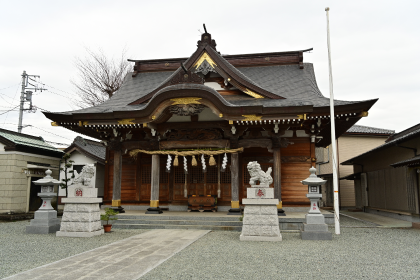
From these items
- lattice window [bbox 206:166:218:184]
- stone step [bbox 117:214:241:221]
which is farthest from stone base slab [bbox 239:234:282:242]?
lattice window [bbox 206:166:218:184]

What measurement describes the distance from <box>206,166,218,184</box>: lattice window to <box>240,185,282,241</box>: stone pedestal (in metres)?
5.41

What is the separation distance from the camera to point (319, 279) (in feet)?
16.9

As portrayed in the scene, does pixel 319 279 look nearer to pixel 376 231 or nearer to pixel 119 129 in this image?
pixel 376 231

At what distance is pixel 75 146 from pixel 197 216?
31.0 feet

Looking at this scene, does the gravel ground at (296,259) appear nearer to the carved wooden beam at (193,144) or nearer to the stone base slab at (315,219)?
the stone base slab at (315,219)

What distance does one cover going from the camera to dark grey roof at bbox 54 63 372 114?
1354cm

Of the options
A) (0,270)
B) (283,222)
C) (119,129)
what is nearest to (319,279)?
(0,270)

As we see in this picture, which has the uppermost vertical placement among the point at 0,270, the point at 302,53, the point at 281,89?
the point at 302,53

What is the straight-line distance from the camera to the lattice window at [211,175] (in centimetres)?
1437

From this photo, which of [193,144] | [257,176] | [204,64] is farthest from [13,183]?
[257,176]

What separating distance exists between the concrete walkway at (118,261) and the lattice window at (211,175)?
5289 mm

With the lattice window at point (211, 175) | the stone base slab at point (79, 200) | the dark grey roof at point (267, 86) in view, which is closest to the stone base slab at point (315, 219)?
the dark grey roof at point (267, 86)

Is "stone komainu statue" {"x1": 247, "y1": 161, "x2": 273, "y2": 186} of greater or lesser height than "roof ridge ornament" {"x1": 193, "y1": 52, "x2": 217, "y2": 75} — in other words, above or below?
below

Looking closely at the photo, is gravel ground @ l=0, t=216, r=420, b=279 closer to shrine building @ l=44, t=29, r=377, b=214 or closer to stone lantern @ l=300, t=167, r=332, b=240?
stone lantern @ l=300, t=167, r=332, b=240
